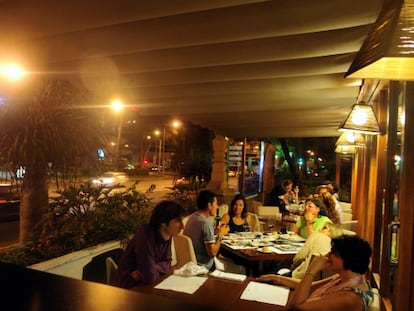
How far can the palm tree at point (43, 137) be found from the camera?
160 inches

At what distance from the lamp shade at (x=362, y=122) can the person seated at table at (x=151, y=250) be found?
1.76 m

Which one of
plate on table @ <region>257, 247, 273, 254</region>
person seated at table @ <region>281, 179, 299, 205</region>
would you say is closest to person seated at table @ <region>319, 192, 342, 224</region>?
plate on table @ <region>257, 247, 273, 254</region>

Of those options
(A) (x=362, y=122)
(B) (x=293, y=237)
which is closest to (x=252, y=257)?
(B) (x=293, y=237)

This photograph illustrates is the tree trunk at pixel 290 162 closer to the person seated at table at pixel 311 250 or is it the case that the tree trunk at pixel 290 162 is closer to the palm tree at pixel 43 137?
the palm tree at pixel 43 137

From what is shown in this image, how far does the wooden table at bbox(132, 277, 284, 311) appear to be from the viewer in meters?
2.34

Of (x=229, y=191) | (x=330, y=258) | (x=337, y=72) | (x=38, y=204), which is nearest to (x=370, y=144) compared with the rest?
(x=337, y=72)

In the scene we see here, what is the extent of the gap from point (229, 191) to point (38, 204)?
22.8ft

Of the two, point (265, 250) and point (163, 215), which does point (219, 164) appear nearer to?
point (265, 250)

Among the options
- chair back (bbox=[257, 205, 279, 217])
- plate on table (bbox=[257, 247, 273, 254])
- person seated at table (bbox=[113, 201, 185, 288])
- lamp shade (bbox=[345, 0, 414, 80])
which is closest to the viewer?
lamp shade (bbox=[345, 0, 414, 80])

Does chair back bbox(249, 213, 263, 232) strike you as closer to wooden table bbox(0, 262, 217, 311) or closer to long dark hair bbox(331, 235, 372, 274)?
long dark hair bbox(331, 235, 372, 274)

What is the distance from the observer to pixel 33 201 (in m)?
4.59

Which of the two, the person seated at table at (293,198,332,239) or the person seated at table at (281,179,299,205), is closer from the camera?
the person seated at table at (293,198,332,239)

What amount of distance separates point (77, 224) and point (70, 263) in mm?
627

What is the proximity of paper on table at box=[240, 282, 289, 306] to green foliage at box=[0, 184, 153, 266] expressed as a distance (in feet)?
7.35
